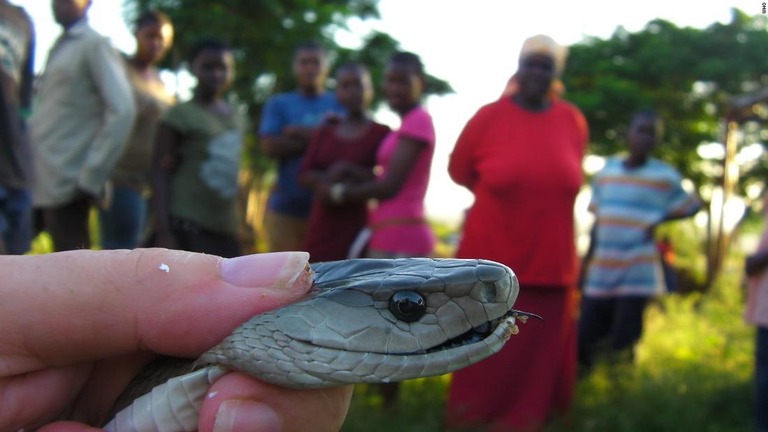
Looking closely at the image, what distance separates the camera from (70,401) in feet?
4.47

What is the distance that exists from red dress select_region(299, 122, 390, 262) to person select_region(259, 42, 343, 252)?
1.12 ft

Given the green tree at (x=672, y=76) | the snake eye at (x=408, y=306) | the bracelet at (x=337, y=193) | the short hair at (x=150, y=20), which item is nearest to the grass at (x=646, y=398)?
the bracelet at (x=337, y=193)

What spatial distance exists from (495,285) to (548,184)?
7.77 feet

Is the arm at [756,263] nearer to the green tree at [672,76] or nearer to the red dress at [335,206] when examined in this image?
the red dress at [335,206]

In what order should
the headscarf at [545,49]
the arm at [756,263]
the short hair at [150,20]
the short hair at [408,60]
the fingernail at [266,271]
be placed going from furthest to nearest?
the short hair at [150,20] → the short hair at [408,60] → the headscarf at [545,49] → the arm at [756,263] → the fingernail at [266,271]

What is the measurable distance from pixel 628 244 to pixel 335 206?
209 cm

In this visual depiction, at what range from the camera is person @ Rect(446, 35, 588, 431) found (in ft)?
Result: 11.6

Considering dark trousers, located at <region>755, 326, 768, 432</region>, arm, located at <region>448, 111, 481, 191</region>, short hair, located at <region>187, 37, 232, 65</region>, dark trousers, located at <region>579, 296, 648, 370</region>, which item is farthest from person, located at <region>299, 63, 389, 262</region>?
dark trousers, located at <region>755, 326, 768, 432</region>

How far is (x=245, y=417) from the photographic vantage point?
116 cm

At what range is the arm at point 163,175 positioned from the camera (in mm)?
4098

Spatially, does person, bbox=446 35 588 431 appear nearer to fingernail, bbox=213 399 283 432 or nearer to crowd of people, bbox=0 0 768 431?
crowd of people, bbox=0 0 768 431

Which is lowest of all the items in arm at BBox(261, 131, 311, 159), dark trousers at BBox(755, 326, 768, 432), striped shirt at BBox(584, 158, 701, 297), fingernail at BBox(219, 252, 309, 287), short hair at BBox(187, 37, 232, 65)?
dark trousers at BBox(755, 326, 768, 432)

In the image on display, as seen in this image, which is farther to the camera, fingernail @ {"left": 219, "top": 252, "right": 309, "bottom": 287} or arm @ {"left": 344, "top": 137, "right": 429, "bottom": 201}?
arm @ {"left": 344, "top": 137, "right": 429, "bottom": 201}

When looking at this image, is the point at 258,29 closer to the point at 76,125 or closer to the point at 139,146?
the point at 139,146
